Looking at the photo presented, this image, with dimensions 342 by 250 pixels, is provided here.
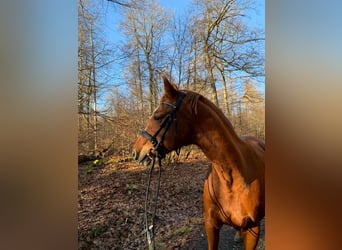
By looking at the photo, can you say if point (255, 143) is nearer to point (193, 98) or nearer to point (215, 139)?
point (215, 139)

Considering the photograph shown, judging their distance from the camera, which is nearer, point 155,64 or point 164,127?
point 164,127

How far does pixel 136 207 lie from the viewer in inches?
50.6

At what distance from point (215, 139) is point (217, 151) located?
5 centimetres

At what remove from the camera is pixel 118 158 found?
4.26 ft

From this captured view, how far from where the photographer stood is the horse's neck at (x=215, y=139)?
1.18 meters

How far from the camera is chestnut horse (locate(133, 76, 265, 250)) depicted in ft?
3.87

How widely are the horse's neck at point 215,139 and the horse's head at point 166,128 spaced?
0.06m

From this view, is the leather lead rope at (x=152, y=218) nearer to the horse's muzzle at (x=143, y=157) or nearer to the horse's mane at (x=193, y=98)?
the horse's muzzle at (x=143, y=157)
